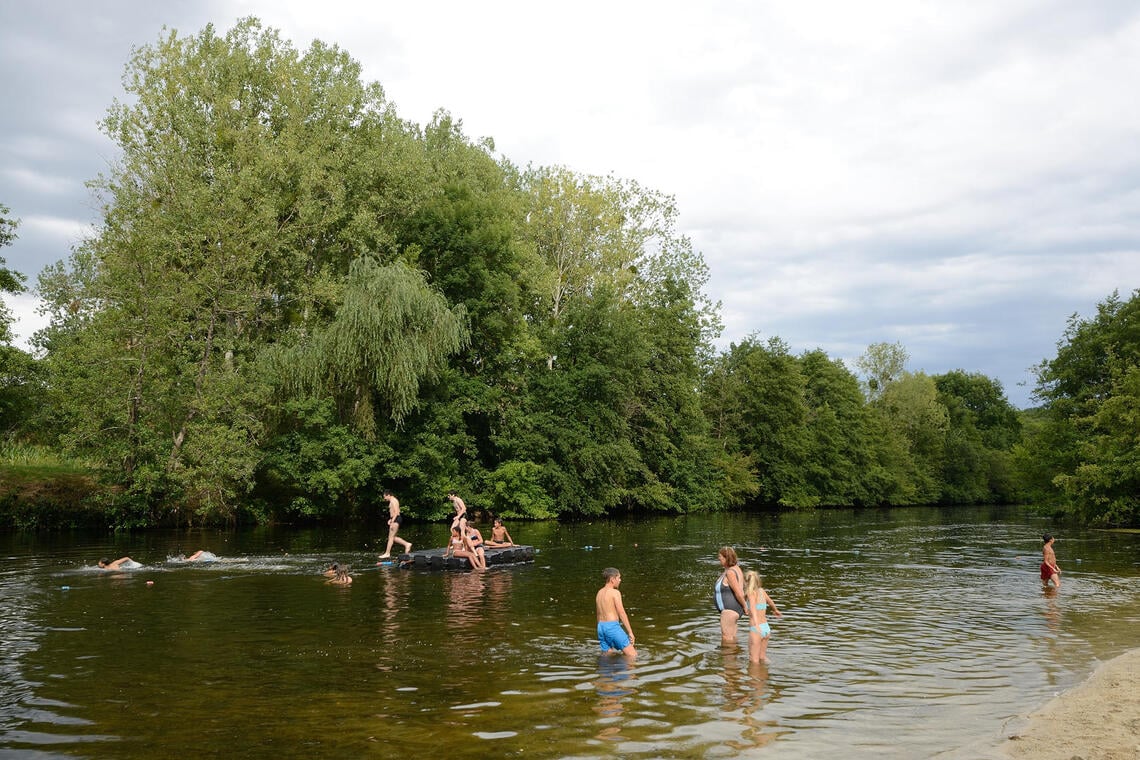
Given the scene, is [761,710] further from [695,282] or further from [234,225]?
[695,282]

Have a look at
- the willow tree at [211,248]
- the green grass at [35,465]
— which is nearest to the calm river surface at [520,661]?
the willow tree at [211,248]

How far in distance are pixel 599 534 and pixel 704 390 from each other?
1576 inches

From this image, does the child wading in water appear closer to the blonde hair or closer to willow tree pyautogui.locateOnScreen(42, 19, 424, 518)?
the blonde hair

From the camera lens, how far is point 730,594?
1341 centimetres

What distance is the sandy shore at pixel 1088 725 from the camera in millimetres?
8078

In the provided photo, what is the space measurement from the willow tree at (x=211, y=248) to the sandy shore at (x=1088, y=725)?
34144mm

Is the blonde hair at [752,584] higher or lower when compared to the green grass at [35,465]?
lower

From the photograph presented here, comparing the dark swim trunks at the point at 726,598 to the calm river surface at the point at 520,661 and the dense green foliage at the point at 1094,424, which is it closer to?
the calm river surface at the point at 520,661

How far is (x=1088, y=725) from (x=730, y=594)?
17.6ft

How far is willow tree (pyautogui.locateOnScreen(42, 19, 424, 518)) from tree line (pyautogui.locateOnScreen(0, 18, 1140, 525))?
0.14 meters

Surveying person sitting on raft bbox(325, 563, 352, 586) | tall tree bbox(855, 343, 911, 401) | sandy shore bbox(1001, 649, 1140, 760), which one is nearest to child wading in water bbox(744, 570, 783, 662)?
sandy shore bbox(1001, 649, 1140, 760)

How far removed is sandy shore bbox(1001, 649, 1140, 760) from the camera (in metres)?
8.08

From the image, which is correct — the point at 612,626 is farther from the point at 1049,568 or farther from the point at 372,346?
the point at 372,346

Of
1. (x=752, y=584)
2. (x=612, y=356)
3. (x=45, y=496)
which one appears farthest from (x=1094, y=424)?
(x=45, y=496)
